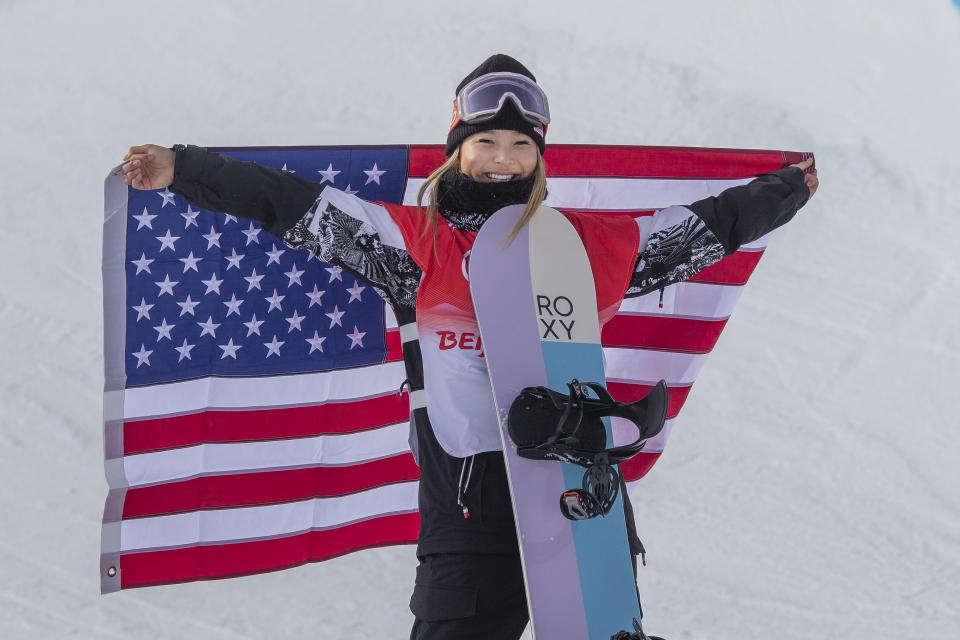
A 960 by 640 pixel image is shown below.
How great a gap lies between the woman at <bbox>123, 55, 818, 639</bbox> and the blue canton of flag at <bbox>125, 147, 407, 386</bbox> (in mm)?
442

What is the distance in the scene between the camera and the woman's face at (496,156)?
2.14 meters

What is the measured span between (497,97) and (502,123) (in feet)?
0.19

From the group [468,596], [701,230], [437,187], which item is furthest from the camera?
[701,230]

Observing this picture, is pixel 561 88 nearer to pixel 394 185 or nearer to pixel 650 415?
pixel 394 185

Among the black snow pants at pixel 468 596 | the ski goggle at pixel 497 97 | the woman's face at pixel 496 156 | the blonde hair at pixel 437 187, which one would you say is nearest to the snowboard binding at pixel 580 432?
the black snow pants at pixel 468 596

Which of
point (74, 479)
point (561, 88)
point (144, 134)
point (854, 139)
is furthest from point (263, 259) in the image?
point (854, 139)

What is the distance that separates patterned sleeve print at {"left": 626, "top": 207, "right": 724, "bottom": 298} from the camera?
7.41ft

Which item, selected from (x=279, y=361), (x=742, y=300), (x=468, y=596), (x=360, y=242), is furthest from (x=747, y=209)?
(x=742, y=300)

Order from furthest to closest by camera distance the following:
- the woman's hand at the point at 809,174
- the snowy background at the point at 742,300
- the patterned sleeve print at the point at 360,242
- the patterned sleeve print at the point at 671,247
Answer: the snowy background at the point at 742,300 → the woman's hand at the point at 809,174 → the patterned sleeve print at the point at 671,247 → the patterned sleeve print at the point at 360,242

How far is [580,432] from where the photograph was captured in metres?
1.96

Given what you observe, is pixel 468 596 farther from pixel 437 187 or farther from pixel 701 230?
pixel 701 230

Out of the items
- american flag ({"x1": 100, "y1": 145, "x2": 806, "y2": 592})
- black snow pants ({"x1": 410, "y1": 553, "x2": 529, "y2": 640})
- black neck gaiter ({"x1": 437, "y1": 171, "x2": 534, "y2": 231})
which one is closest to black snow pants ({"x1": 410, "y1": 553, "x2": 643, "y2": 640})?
black snow pants ({"x1": 410, "y1": 553, "x2": 529, "y2": 640})

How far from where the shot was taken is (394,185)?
2.62m

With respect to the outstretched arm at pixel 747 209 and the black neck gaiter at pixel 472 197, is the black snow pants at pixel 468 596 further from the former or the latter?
the outstretched arm at pixel 747 209
